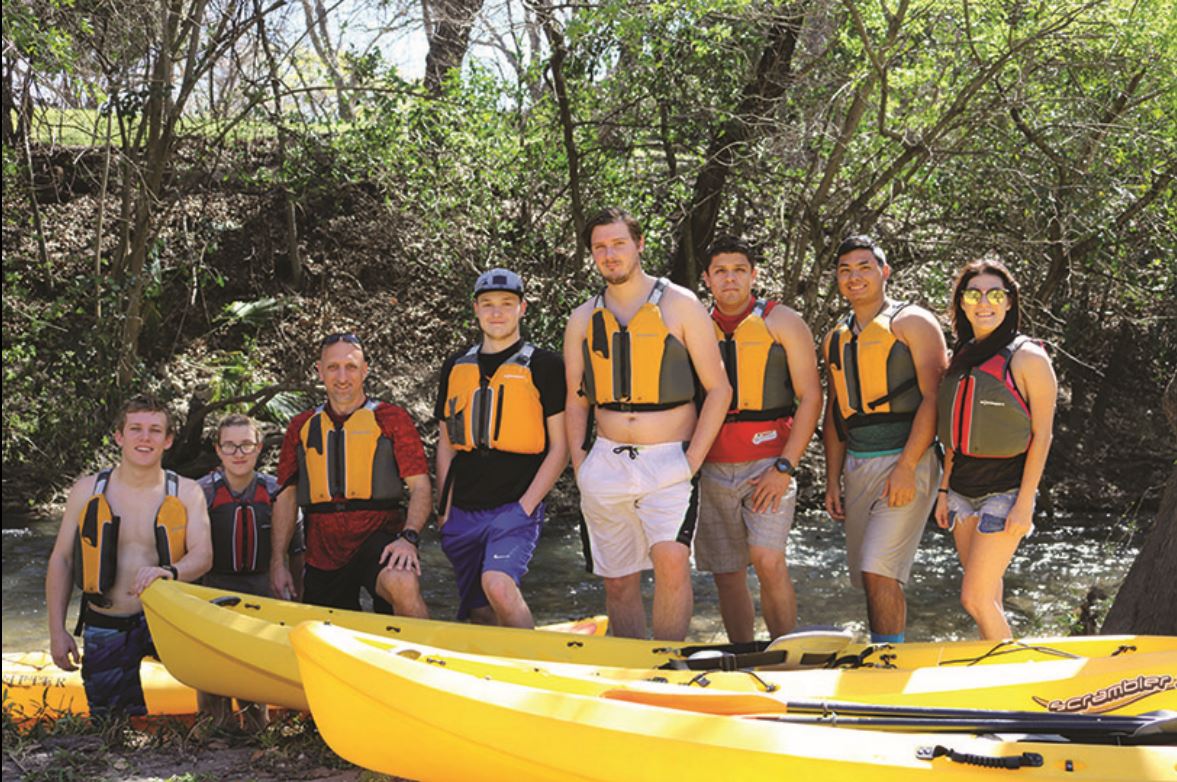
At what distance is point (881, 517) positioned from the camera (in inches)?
172

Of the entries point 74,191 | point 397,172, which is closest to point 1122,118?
point 397,172

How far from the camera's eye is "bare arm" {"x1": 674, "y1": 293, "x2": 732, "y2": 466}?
434 centimetres

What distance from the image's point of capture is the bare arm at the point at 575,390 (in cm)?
454

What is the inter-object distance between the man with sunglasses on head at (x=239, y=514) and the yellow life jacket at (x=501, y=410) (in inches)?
39.8

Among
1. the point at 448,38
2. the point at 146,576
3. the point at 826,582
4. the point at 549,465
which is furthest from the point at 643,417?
the point at 448,38

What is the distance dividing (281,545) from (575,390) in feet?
5.01

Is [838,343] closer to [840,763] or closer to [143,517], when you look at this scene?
[840,763]

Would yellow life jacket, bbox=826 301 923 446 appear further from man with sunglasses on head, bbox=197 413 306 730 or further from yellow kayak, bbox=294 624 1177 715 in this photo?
man with sunglasses on head, bbox=197 413 306 730

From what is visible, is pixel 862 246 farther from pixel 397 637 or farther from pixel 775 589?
pixel 397 637

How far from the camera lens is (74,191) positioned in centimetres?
1423

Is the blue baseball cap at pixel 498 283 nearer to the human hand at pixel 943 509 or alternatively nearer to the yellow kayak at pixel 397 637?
the yellow kayak at pixel 397 637

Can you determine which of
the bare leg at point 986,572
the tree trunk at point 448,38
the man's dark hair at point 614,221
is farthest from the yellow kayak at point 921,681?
the tree trunk at point 448,38

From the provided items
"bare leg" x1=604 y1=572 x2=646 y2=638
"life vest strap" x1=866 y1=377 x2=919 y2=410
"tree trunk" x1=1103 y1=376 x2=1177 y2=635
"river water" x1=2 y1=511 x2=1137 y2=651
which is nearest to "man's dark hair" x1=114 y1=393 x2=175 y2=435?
"bare leg" x1=604 y1=572 x2=646 y2=638

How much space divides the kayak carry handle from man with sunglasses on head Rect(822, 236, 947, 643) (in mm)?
1578
